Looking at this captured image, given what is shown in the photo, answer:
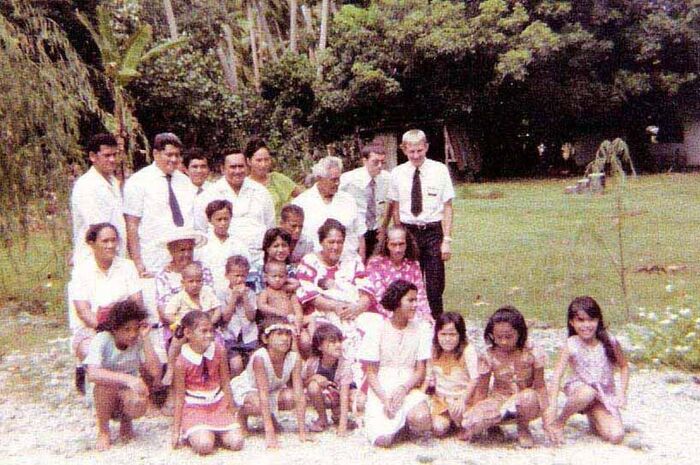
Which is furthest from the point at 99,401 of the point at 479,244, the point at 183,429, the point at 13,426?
the point at 479,244

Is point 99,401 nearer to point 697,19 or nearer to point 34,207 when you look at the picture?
point 34,207

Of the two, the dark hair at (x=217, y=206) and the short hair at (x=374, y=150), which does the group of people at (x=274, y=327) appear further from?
the short hair at (x=374, y=150)

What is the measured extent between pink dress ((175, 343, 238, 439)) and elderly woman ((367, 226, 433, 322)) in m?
1.24

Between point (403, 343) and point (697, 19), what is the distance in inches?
875

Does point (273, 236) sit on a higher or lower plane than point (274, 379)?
higher

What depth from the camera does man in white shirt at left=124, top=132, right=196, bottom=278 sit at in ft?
20.4

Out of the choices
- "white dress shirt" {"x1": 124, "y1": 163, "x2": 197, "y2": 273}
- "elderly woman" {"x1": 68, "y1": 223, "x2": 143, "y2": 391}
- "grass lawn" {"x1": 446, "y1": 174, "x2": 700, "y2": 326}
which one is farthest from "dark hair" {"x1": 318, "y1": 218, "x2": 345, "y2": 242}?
"grass lawn" {"x1": 446, "y1": 174, "x2": 700, "y2": 326}

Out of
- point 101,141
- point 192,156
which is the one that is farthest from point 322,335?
point 192,156

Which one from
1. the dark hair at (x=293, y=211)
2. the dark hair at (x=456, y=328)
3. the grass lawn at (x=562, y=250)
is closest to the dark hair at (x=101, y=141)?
the dark hair at (x=293, y=211)

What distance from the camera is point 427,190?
270 inches

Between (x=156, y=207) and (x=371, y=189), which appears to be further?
(x=371, y=189)

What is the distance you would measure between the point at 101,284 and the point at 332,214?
1714mm

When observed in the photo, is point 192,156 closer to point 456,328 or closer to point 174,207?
point 174,207

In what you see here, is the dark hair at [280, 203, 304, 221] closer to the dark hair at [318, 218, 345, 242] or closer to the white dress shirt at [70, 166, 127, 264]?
the dark hair at [318, 218, 345, 242]
